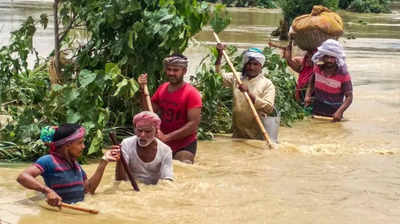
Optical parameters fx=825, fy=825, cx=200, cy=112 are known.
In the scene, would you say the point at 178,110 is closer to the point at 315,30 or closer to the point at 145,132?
the point at 145,132

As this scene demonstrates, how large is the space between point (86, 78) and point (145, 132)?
1.36 m

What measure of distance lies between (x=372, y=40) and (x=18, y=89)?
55.4 ft

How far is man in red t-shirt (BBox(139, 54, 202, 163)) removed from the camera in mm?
7246

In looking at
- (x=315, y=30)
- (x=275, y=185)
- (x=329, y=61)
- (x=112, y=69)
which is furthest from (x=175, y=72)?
(x=315, y=30)

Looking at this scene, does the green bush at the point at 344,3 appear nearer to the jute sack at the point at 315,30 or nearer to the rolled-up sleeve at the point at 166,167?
the jute sack at the point at 315,30

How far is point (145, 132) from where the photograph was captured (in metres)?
6.27

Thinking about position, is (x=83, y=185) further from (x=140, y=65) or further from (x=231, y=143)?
(x=231, y=143)

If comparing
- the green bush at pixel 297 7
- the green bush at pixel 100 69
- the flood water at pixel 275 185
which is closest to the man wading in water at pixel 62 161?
the flood water at pixel 275 185

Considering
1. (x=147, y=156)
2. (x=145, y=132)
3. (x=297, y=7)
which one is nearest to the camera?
(x=145, y=132)

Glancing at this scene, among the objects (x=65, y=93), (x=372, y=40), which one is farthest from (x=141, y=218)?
(x=372, y=40)

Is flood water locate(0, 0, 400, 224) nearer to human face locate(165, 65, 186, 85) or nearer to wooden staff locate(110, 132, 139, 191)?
wooden staff locate(110, 132, 139, 191)

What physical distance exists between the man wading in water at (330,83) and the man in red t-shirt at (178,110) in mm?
3366

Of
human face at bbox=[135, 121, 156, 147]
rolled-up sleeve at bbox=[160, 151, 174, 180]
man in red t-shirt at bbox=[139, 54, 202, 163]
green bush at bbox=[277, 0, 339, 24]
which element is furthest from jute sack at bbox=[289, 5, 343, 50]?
green bush at bbox=[277, 0, 339, 24]

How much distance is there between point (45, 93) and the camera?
318 inches
